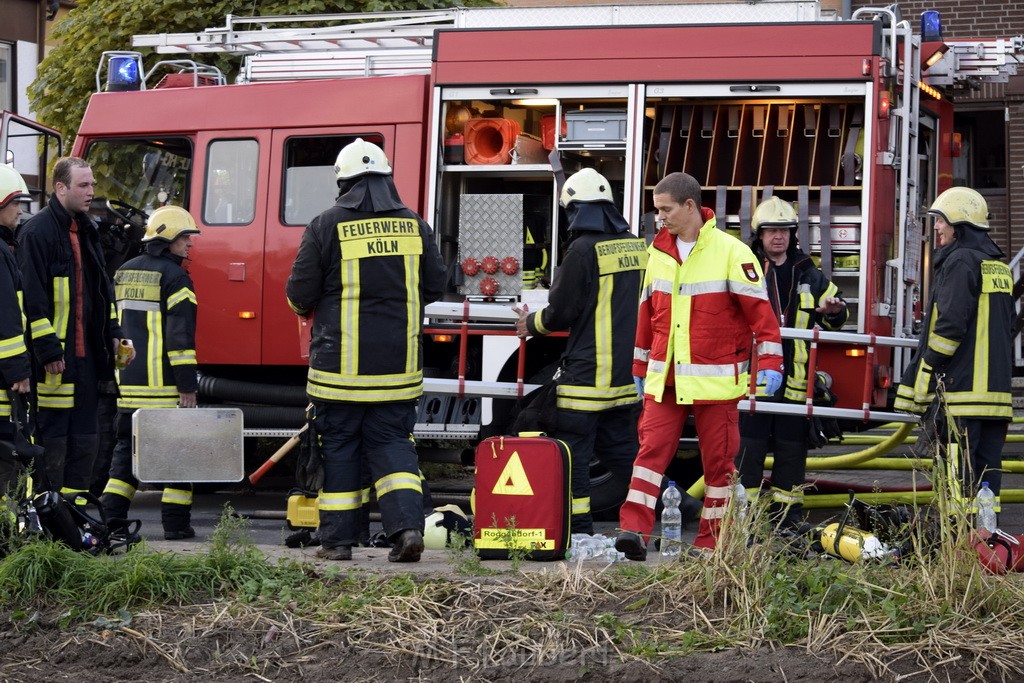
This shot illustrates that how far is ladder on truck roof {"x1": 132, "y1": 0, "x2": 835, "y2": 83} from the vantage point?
8.45 m

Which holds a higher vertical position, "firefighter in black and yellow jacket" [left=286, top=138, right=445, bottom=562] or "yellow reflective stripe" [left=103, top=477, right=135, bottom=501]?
"firefighter in black and yellow jacket" [left=286, top=138, right=445, bottom=562]

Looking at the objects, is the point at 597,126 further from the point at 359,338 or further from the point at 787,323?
the point at 359,338

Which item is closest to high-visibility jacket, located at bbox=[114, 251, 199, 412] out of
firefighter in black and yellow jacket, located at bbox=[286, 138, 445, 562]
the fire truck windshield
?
firefighter in black and yellow jacket, located at bbox=[286, 138, 445, 562]

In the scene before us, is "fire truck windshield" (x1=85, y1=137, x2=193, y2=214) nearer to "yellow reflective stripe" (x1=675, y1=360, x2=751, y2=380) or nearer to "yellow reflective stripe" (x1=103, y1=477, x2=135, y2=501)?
"yellow reflective stripe" (x1=103, y1=477, x2=135, y2=501)

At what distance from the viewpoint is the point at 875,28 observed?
791cm

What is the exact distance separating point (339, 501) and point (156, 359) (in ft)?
5.86

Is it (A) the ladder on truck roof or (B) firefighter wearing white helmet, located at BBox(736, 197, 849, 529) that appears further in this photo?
(A) the ladder on truck roof

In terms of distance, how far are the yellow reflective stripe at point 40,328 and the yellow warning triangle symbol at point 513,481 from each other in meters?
2.22

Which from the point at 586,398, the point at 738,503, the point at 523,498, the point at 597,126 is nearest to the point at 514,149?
the point at 597,126

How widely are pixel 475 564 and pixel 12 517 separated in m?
1.94

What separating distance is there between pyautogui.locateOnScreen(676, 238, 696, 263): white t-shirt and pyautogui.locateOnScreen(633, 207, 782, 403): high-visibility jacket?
0.02m

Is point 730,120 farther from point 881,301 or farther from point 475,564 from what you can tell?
point 475,564

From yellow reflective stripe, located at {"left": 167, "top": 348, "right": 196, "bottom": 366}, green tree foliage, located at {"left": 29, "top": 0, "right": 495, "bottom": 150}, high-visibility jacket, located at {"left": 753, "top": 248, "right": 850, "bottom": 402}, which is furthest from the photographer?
green tree foliage, located at {"left": 29, "top": 0, "right": 495, "bottom": 150}

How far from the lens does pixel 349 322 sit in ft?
21.1
